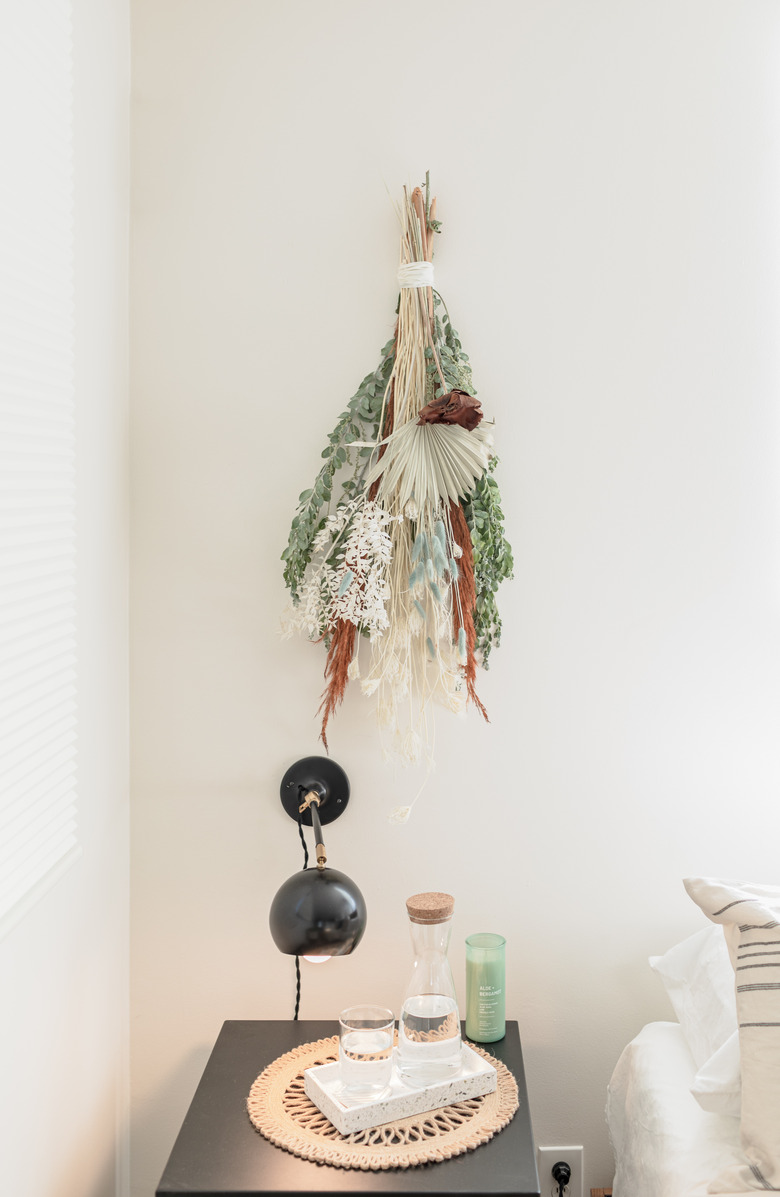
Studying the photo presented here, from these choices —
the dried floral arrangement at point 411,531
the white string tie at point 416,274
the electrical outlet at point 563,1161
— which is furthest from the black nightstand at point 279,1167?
the white string tie at point 416,274

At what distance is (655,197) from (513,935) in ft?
4.12

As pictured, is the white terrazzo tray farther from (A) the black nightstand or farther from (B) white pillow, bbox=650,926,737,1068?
(B) white pillow, bbox=650,926,737,1068

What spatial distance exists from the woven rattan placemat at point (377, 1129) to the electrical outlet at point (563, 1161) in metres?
0.36

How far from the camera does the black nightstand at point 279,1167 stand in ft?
3.59

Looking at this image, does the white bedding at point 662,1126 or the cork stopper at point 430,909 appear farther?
the cork stopper at point 430,909

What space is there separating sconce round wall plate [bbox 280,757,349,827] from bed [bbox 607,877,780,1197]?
0.56m

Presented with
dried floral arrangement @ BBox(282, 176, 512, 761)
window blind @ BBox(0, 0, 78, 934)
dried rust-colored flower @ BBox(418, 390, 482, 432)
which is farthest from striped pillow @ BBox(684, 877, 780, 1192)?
window blind @ BBox(0, 0, 78, 934)

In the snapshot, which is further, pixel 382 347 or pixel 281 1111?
pixel 382 347

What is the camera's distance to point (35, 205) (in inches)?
44.3

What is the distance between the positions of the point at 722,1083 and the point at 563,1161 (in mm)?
529

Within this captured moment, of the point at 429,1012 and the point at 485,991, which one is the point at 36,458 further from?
the point at 485,991

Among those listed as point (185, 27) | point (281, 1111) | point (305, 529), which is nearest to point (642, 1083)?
point (281, 1111)

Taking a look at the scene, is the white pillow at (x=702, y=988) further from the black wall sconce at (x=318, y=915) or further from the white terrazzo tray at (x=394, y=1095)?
the black wall sconce at (x=318, y=915)

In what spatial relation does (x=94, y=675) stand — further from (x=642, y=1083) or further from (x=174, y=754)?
(x=642, y=1083)
